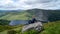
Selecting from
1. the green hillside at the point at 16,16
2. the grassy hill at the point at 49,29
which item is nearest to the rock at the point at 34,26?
the grassy hill at the point at 49,29

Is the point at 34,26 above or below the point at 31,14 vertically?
below

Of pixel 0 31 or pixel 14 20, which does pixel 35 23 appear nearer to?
pixel 14 20

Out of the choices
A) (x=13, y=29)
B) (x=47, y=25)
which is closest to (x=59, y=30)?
(x=47, y=25)

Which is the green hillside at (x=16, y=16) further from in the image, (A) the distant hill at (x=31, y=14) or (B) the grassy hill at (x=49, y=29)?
(B) the grassy hill at (x=49, y=29)

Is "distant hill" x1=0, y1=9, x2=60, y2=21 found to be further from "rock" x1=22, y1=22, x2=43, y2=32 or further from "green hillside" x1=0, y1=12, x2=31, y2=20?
"rock" x1=22, y1=22, x2=43, y2=32

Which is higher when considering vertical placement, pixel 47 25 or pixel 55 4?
pixel 55 4

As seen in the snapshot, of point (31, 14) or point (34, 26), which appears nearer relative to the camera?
point (34, 26)

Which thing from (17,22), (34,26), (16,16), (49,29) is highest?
(16,16)

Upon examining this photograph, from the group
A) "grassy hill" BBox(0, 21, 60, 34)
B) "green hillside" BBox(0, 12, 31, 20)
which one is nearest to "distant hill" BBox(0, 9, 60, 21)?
"green hillside" BBox(0, 12, 31, 20)

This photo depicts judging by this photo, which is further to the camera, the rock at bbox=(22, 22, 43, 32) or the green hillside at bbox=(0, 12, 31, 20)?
the green hillside at bbox=(0, 12, 31, 20)

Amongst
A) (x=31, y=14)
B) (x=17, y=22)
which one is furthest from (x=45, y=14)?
(x=17, y=22)

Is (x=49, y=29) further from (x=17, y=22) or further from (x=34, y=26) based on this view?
(x=17, y=22)
